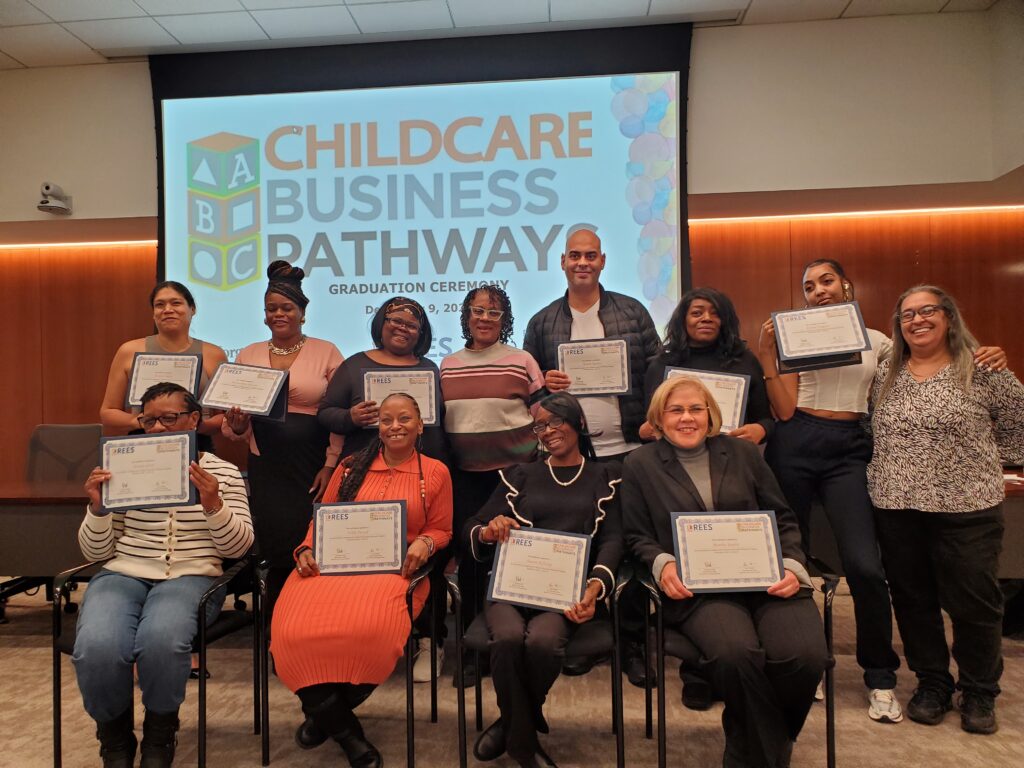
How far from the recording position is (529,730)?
241 cm

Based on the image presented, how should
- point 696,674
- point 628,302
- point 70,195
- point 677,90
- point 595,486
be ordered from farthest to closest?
→ point 70,195 < point 677,90 < point 628,302 < point 696,674 < point 595,486

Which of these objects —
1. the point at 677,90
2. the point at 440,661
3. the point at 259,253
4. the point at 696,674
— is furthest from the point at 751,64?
the point at 440,661

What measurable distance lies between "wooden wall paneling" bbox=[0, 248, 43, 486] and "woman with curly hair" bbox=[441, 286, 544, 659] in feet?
18.9

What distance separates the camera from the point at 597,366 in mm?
3184

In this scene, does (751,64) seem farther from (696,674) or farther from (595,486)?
(696,674)

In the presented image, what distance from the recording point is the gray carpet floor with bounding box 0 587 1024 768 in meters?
2.67

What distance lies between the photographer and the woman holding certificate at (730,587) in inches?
89.9

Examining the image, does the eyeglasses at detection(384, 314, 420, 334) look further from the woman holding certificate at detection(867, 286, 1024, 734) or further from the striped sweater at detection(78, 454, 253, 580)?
the woman holding certificate at detection(867, 286, 1024, 734)

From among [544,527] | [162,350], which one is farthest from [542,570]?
[162,350]

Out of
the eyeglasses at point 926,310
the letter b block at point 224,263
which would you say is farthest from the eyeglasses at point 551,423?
the letter b block at point 224,263

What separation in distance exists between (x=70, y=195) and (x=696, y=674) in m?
5.70

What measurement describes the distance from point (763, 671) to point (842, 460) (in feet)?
3.55

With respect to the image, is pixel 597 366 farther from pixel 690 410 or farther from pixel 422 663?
pixel 422 663

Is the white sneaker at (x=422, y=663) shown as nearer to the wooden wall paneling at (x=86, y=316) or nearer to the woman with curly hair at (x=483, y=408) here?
the woman with curly hair at (x=483, y=408)
